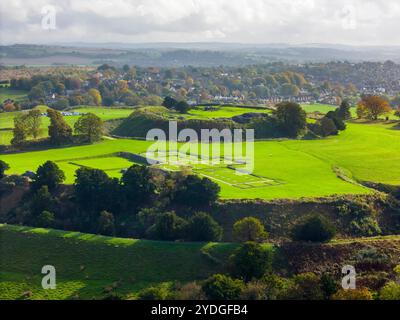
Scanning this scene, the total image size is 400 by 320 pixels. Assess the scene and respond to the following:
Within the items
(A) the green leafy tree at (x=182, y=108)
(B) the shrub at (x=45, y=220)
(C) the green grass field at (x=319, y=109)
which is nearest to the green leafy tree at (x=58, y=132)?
(A) the green leafy tree at (x=182, y=108)

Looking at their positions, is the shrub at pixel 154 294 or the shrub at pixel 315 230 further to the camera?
the shrub at pixel 315 230

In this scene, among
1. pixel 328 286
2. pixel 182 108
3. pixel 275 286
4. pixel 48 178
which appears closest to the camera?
pixel 328 286

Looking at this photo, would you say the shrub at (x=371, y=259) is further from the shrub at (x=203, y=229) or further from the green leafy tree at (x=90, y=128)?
the green leafy tree at (x=90, y=128)

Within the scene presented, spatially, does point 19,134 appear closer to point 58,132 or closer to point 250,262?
point 58,132

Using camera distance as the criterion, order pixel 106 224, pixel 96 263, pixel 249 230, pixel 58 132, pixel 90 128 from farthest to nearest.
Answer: pixel 90 128, pixel 58 132, pixel 106 224, pixel 249 230, pixel 96 263

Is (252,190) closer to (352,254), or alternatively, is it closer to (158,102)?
(352,254)

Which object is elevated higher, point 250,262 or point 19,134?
point 19,134

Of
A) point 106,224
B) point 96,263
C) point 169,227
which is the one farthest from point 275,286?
point 106,224
